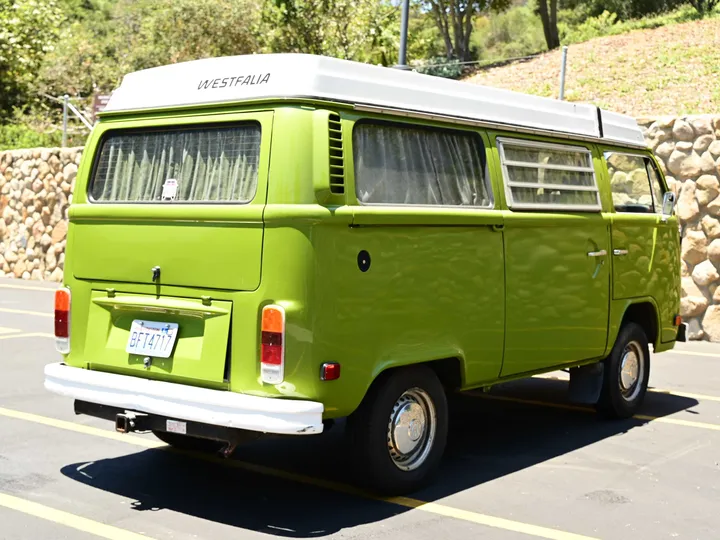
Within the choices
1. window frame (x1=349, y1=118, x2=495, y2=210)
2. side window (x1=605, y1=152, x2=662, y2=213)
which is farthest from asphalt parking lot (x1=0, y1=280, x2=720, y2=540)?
side window (x1=605, y1=152, x2=662, y2=213)

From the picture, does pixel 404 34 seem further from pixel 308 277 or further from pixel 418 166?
pixel 308 277

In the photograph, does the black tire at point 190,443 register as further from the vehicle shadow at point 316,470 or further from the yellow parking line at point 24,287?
the yellow parking line at point 24,287

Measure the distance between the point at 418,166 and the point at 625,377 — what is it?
3.06 meters

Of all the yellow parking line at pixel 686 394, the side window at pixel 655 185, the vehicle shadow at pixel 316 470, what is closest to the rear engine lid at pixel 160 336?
the vehicle shadow at pixel 316 470


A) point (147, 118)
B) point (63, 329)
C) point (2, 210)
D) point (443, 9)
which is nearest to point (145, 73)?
point (147, 118)

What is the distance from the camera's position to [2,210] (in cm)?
1938

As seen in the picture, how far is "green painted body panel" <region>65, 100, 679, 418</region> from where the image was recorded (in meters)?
5.24

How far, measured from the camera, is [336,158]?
5.40 m

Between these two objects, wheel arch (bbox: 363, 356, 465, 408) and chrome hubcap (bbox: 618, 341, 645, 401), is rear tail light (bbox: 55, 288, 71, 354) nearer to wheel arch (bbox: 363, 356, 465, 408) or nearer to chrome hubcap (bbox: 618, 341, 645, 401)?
wheel arch (bbox: 363, 356, 465, 408)

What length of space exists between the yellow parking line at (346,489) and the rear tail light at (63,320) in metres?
1.18

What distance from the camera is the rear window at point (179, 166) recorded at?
5520 mm

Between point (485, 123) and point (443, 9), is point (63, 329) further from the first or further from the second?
point (443, 9)

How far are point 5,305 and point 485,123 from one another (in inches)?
405

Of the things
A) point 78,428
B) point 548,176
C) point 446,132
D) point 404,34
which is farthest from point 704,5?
point 78,428
